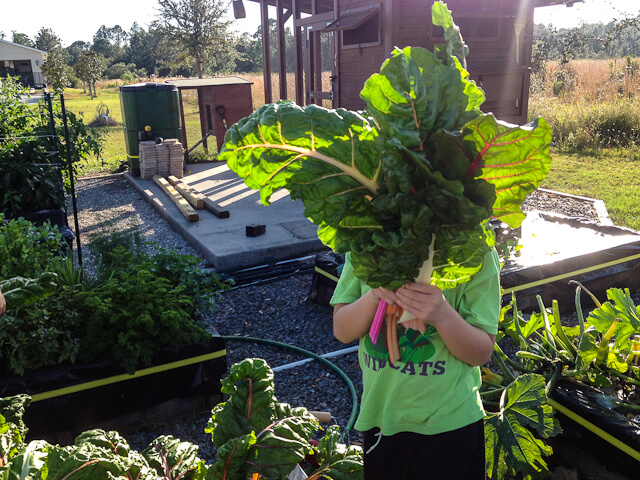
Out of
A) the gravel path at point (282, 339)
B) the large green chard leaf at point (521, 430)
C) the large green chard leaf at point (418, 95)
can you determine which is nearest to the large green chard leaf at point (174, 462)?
the gravel path at point (282, 339)

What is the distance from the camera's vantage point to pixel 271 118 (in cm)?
136

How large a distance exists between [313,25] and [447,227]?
9042 mm

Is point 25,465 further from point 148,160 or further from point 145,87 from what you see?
point 145,87

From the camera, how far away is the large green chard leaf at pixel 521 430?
233 centimetres

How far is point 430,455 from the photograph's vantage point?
1835 mm

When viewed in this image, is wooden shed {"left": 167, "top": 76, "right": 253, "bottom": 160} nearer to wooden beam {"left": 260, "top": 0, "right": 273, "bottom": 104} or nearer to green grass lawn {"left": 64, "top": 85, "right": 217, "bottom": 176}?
wooden beam {"left": 260, "top": 0, "right": 273, "bottom": 104}

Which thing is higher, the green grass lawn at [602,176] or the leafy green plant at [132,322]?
the leafy green plant at [132,322]

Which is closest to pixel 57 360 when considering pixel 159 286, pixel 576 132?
pixel 159 286

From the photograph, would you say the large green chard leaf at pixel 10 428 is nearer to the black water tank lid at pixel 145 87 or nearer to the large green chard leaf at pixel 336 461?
the large green chard leaf at pixel 336 461

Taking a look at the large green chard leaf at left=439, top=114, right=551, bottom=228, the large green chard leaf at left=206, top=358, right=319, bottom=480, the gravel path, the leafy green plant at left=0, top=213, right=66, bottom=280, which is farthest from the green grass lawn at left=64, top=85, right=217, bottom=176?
the large green chard leaf at left=439, top=114, right=551, bottom=228

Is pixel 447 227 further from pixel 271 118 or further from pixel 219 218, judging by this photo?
pixel 219 218

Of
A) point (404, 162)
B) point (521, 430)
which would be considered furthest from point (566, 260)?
point (404, 162)

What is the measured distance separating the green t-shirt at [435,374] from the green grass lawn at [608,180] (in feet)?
22.1

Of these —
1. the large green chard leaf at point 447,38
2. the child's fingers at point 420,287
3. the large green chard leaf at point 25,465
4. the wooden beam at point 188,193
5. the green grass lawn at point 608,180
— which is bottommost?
the green grass lawn at point 608,180
